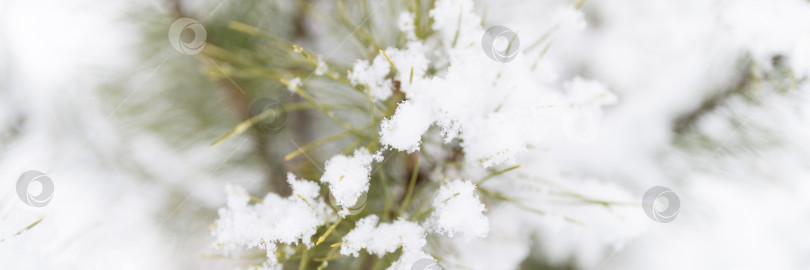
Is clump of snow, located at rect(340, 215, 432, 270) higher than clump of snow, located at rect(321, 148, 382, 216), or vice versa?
clump of snow, located at rect(321, 148, 382, 216)

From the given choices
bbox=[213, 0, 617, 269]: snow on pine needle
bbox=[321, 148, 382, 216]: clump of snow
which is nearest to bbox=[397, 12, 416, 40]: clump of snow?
bbox=[213, 0, 617, 269]: snow on pine needle

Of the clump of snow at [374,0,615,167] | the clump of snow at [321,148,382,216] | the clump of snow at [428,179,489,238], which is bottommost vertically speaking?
the clump of snow at [428,179,489,238]

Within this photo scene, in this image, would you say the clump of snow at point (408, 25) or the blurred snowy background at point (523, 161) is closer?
the clump of snow at point (408, 25)

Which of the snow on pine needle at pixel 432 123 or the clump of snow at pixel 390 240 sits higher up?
the snow on pine needle at pixel 432 123

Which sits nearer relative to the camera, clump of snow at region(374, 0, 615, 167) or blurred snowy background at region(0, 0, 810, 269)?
clump of snow at region(374, 0, 615, 167)

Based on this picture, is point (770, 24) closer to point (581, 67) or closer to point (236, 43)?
point (581, 67)

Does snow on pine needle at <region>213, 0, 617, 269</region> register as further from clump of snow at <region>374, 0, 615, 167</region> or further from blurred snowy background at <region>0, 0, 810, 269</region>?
blurred snowy background at <region>0, 0, 810, 269</region>

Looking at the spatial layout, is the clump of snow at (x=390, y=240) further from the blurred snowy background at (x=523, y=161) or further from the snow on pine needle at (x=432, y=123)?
the blurred snowy background at (x=523, y=161)

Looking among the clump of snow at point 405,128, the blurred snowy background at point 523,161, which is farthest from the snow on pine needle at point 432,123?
the blurred snowy background at point 523,161
